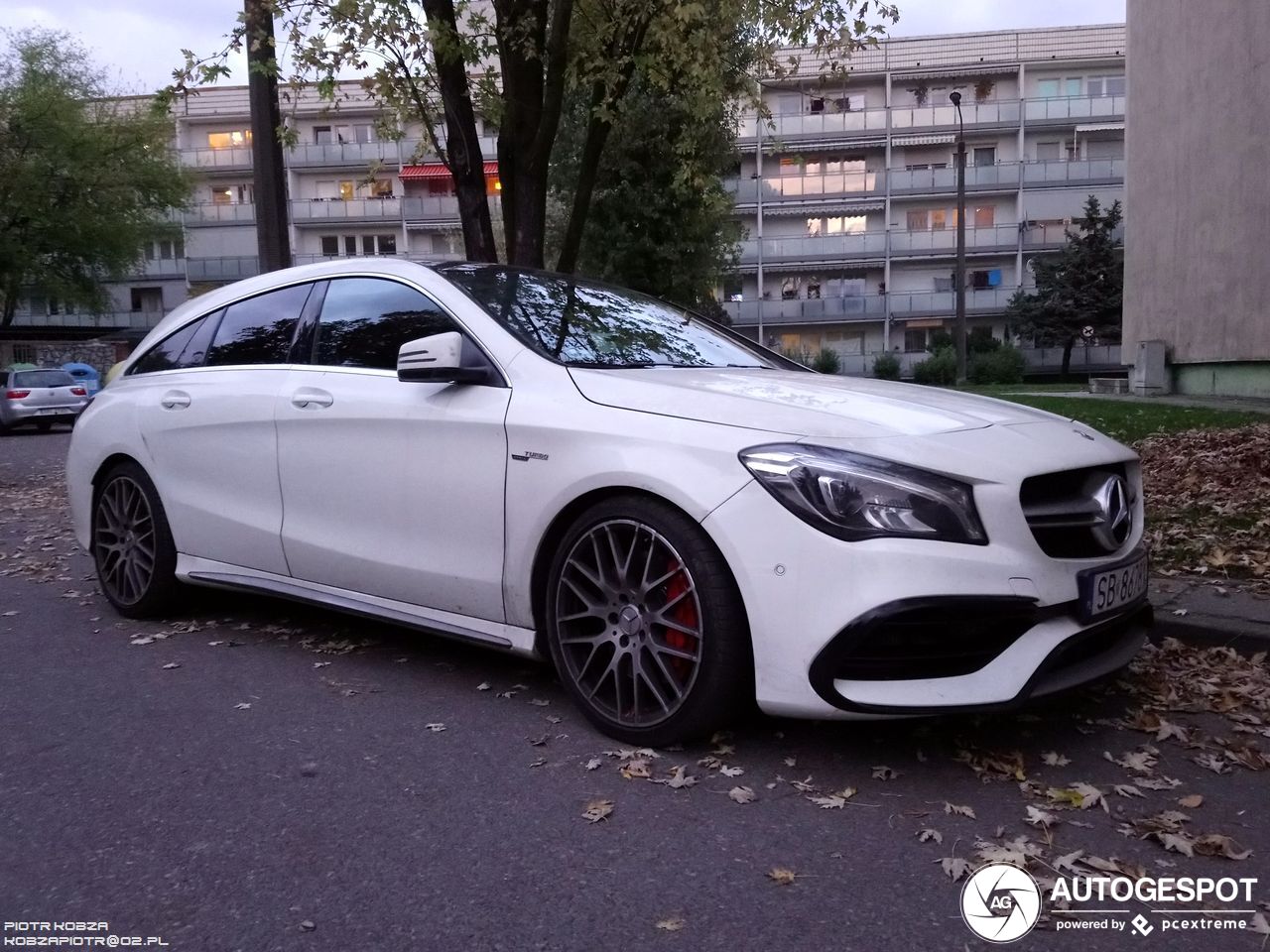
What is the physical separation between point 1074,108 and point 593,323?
49988 mm

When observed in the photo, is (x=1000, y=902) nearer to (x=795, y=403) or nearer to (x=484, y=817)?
(x=484, y=817)

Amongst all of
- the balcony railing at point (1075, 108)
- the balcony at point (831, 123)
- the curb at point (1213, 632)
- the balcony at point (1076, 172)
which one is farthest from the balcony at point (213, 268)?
the curb at point (1213, 632)

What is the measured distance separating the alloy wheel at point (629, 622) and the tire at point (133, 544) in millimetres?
2425

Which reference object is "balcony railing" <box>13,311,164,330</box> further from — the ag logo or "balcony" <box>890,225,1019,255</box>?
the ag logo

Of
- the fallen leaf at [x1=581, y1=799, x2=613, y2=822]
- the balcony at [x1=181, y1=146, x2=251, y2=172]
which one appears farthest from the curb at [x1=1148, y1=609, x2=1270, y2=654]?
the balcony at [x1=181, y1=146, x2=251, y2=172]

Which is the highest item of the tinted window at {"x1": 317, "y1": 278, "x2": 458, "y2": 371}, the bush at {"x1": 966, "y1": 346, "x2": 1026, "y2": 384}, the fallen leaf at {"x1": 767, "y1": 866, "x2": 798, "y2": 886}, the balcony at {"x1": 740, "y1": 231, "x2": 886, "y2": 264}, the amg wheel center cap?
the balcony at {"x1": 740, "y1": 231, "x2": 886, "y2": 264}

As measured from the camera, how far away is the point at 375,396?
415 centimetres

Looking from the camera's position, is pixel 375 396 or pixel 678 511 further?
pixel 375 396

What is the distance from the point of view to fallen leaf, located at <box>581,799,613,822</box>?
9.71 feet

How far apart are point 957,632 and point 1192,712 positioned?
134cm

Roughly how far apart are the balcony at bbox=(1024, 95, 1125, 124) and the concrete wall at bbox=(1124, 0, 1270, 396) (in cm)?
2810

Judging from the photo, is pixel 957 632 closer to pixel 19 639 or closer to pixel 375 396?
pixel 375 396

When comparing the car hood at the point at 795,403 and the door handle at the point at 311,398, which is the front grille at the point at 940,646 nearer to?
the car hood at the point at 795,403

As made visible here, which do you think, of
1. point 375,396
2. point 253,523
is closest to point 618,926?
point 375,396
